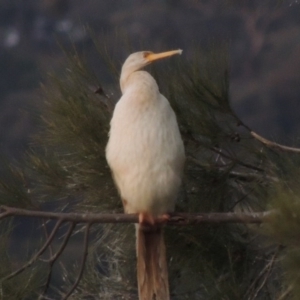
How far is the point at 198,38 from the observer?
6.43 feet

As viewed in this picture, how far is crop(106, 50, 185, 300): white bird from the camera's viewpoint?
4.67ft

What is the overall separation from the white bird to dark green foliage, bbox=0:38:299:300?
0.10 meters

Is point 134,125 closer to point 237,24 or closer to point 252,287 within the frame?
point 252,287

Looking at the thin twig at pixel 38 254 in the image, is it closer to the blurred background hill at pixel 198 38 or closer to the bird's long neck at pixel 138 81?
the bird's long neck at pixel 138 81

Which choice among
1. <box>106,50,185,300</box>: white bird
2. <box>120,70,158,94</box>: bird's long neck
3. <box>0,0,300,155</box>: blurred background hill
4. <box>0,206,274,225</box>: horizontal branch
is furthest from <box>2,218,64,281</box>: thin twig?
<box>0,0,300,155</box>: blurred background hill

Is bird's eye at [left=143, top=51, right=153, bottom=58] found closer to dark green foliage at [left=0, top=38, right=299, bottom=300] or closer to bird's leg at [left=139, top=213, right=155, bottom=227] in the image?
dark green foliage at [left=0, top=38, right=299, bottom=300]

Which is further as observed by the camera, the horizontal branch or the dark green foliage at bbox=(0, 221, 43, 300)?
the dark green foliage at bbox=(0, 221, 43, 300)

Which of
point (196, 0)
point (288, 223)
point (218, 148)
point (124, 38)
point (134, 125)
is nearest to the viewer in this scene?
point (288, 223)

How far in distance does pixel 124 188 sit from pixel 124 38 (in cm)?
35

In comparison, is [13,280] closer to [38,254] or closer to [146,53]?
[38,254]

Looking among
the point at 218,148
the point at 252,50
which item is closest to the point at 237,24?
the point at 252,50

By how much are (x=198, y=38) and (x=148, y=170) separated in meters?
0.61

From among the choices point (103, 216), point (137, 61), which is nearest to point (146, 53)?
point (137, 61)

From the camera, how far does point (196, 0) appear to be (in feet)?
6.65
